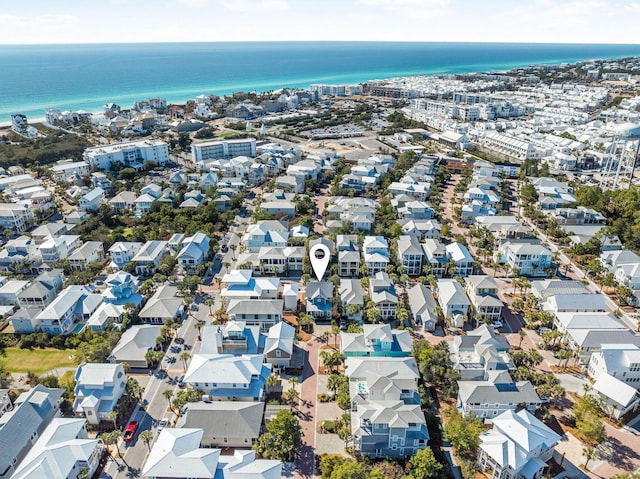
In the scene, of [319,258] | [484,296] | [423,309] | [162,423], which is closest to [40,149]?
[319,258]

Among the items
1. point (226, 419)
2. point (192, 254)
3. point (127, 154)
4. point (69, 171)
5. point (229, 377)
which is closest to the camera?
point (226, 419)

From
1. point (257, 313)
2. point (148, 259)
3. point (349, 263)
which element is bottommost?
point (257, 313)

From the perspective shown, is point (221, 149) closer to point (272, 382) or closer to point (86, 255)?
point (86, 255)

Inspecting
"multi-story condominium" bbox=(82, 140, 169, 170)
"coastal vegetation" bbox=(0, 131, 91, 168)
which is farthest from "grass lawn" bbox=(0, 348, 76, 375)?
"coastal vegetation" bbox=(0, 131, 91, 168)

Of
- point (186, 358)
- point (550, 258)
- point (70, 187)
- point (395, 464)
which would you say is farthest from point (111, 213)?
point (550, 258)

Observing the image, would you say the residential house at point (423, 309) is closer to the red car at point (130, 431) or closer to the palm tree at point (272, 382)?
the palm tree at point (272, 382)

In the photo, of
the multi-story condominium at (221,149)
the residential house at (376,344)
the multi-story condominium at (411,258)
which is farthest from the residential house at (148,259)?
the multi-story condominium at (221,149)

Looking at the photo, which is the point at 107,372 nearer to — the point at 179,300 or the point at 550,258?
the point at 179,300
